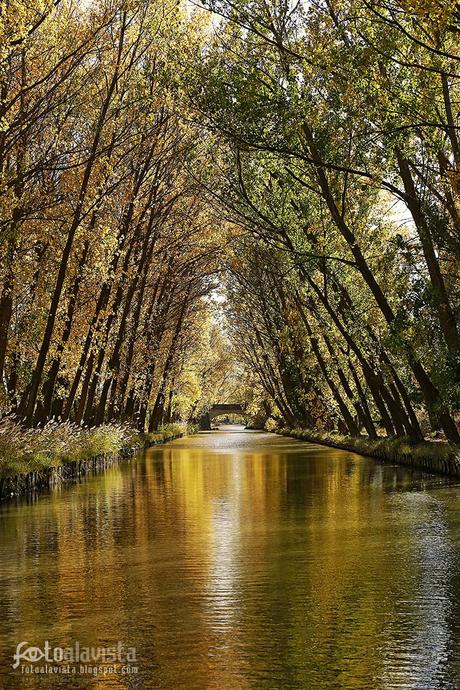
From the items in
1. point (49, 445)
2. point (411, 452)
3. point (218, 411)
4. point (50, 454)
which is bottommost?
point (411, 452)

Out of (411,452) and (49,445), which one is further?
(411,452)

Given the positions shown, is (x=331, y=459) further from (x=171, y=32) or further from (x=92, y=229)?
(x=171, y=32)

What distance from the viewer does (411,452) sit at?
32.7 meters

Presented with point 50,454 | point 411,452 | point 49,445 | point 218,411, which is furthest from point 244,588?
point 218,411

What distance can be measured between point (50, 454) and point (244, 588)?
1842 cm

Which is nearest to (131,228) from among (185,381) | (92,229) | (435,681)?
(92,229)

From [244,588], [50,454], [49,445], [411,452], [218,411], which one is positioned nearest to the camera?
[244,588]

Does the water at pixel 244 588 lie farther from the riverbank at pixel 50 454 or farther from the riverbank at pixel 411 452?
the riverbank at pixel 411 452

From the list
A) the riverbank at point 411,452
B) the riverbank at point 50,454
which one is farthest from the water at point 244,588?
the riverbank at point 411,452

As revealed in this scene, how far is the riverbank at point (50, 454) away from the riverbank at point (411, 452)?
33.0 ft

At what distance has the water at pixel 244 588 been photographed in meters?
8.35

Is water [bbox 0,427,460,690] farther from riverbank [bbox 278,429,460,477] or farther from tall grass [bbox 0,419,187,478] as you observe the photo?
riverbank [bbox 278,429,460,477]

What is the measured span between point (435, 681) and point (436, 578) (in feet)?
14.7

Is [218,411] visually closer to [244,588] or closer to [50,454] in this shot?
[50,454]
